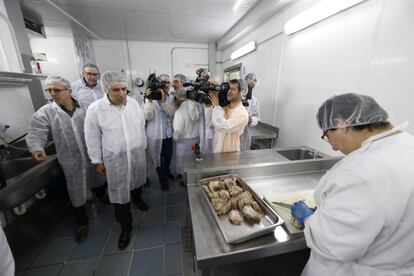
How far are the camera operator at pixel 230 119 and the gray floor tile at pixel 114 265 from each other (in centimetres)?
117

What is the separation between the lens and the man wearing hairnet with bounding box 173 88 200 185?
6.06 ft

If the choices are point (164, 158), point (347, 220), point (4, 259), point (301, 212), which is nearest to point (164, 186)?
point (164, 158)

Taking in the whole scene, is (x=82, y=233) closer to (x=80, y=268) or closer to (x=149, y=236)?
(x=80, y=268)

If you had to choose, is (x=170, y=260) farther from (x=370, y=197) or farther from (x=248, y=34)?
(x=248, y=34)

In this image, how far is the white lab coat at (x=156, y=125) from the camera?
79.4 inches

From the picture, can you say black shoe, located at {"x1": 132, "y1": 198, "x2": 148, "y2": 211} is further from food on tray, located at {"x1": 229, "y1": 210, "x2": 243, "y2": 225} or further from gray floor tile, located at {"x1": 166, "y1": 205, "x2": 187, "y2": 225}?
food on tray, located at {"x1": 229, "y1": 210, "x2": 243, "y2": 225}

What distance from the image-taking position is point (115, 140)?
1.33 metres

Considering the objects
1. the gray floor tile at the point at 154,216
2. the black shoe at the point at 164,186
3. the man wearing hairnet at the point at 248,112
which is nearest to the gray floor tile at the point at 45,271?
the gray floor tile at the point at 154,216

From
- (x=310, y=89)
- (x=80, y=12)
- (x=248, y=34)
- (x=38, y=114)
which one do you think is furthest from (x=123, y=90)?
(x=248, y=34)

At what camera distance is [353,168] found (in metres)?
0.54

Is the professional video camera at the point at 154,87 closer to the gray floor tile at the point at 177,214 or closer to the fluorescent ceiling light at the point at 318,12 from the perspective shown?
the gray floor tile at the point at 177,214

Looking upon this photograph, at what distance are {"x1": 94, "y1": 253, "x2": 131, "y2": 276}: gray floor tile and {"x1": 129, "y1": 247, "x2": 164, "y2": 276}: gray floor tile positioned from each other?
0.17ft

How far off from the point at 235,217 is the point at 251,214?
0.08m

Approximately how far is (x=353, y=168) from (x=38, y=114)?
1.99 metres
